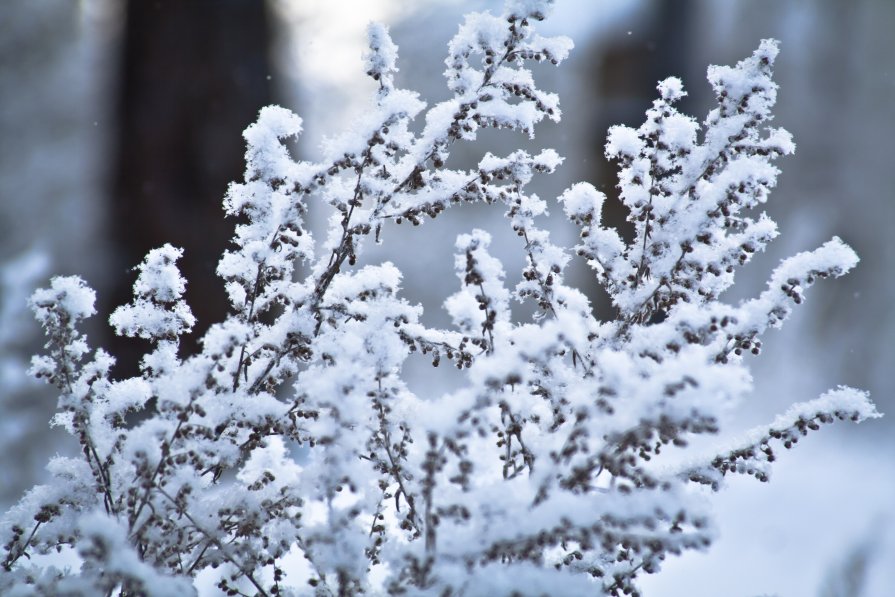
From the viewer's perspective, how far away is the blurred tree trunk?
402cm

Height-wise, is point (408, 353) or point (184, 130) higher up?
point (184, 130)

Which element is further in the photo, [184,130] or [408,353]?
[184,130]

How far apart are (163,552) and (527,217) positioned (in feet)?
2.72

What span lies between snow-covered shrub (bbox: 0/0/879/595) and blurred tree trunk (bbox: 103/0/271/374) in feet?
9.61

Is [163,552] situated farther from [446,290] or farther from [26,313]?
[446,290]

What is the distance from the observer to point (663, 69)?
5512 mm

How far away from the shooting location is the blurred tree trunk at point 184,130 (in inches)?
158

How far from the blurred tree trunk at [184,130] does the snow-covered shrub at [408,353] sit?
2929mm

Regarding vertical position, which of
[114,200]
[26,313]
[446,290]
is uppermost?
[446,290]

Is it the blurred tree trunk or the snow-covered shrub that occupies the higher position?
the blurred tree trunk

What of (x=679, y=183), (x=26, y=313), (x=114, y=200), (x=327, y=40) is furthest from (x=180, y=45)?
(x=679, y=183)

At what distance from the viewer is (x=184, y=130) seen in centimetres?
416

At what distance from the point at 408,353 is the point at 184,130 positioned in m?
3.42

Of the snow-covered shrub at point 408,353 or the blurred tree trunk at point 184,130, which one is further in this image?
the blurred tree trunk at point 184,130
